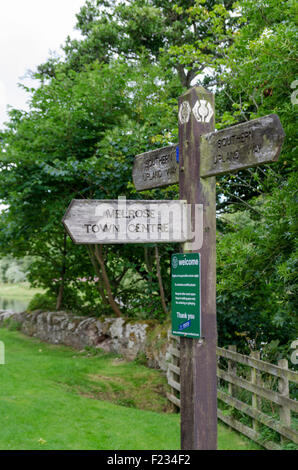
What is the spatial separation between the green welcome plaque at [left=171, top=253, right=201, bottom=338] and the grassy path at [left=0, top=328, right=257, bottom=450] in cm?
284

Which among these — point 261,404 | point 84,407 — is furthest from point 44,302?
point 261,404

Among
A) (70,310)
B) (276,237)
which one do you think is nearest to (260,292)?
(276,237)

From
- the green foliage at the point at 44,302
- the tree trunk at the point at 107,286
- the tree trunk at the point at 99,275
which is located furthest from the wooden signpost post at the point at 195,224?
the green foliage at the point at 44,302

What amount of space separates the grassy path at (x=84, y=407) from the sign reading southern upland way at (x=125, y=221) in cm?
324

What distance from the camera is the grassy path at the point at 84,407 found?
574 centimetres

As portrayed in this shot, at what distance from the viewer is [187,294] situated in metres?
3.45

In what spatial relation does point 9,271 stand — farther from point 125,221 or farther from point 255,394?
point 125,221

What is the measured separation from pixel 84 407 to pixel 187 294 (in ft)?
14.3

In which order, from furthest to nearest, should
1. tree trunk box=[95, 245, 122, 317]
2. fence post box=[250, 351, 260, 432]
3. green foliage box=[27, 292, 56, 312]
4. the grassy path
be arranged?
green foliage box=[27, 292, 56, 312]
tree trunk box=[95, 245, 122, 317]
fence post box=[250, 351, 260, 432]
the grassy path

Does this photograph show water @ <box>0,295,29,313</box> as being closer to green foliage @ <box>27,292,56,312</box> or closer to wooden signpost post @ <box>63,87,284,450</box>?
green foliage @ <box>27,292,56,312</box>

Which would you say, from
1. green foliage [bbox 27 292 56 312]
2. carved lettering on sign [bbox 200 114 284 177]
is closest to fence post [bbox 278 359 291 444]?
carved lettering on sign [bbox 200 114 284 177]

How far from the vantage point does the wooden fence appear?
211 inches

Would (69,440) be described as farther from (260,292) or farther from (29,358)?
(29,358)

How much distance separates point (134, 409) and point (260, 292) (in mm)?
3376
